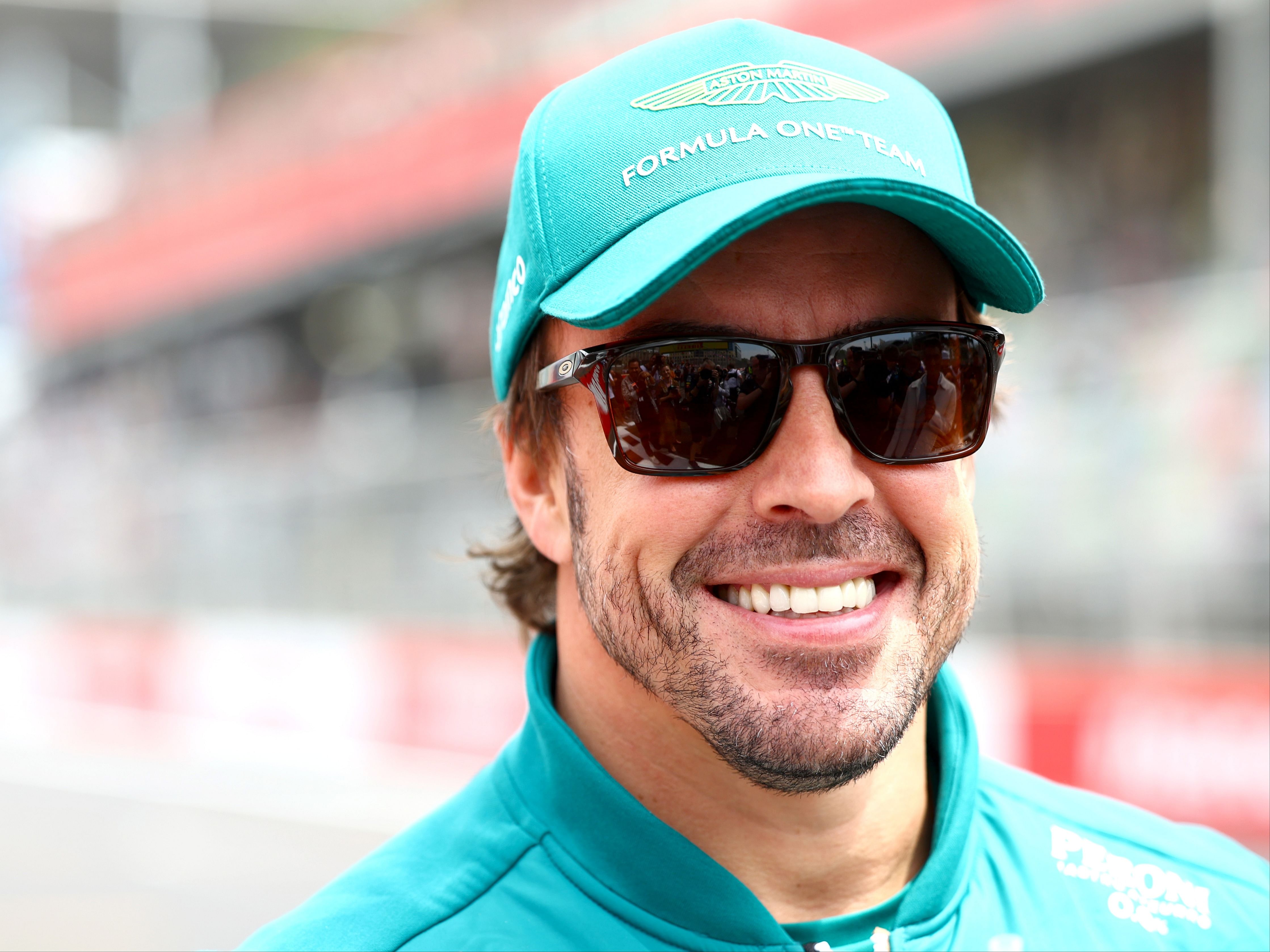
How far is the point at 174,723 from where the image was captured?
41.5 feet

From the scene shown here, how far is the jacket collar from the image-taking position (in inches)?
68.3

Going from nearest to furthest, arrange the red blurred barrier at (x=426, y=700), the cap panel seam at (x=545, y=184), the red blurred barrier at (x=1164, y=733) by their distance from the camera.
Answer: the cap panel seam at (x=545, y=184), the red blurred barrier at (x=1164, y=733), the red blurred barrier at (x=426, y=700)

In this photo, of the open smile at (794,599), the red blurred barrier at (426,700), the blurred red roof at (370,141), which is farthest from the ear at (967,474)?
the blurred red roof at (370,141)

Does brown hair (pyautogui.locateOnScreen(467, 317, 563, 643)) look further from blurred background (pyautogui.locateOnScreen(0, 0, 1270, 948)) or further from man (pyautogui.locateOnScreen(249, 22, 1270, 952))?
blurred background (pyautogui.locateOnScreen(0, 0, 1270, 948))

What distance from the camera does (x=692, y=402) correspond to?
5.76 feet

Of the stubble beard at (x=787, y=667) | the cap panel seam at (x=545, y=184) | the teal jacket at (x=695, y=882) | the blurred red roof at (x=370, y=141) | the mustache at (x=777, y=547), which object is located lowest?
the teal jacket at (x=695, y=882)

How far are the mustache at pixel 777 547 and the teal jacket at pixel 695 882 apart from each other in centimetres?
33

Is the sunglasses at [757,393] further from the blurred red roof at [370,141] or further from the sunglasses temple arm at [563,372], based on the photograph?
the blurred red roof at [370,141]

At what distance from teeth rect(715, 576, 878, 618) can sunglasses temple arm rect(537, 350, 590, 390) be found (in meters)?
0.36

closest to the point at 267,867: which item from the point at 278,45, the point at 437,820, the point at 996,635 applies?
the point at 996,635

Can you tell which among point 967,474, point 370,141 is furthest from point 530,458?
point 370,141

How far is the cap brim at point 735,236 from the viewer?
1.65 meters

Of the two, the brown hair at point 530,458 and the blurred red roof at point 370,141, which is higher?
the blurred red roof at point 370,141

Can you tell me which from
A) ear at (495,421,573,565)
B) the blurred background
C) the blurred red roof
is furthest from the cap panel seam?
the blurred red roof
